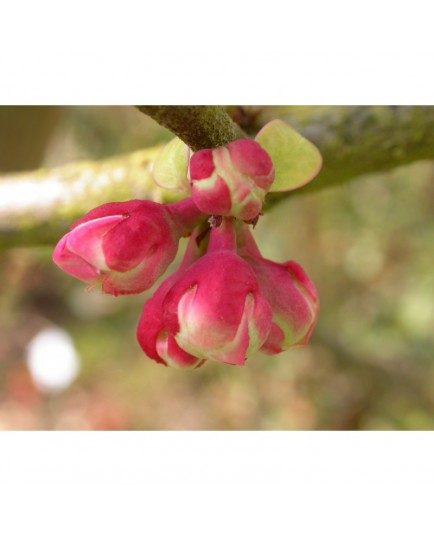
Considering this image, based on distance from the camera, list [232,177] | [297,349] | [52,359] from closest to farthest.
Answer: [232,177]
[297,349]
[52,359]

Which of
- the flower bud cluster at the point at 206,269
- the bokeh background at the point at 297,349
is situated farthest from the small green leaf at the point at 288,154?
the bokeh background at the point at 297,349

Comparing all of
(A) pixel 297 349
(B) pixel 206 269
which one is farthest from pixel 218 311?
(A) pixel 297 349

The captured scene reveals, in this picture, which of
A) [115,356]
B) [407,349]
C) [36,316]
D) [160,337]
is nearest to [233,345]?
[160,337]

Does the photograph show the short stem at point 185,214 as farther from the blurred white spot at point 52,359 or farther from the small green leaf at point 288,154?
the blurred white spot at point 52,359

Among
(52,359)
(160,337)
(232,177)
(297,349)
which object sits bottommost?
(52,359)

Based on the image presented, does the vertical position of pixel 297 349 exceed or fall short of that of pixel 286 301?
it falls short

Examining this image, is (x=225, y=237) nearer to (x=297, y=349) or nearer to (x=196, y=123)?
(x=196, y=123)
